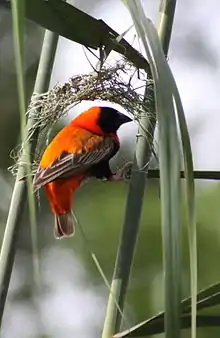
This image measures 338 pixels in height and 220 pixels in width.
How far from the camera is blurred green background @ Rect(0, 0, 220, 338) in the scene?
2246 millimetres

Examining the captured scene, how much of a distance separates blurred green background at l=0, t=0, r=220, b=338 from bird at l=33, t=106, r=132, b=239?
3.66 feet

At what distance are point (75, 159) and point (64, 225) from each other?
0.24ft

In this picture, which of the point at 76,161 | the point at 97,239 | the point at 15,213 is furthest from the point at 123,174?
the point at 97,239

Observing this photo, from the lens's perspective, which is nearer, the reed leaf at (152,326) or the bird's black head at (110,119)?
the reed leaf at (152,326)

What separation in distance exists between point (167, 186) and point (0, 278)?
0.95ft

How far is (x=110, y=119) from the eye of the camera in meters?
0.77

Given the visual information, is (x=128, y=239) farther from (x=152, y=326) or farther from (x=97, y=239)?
(x=97, y=239)

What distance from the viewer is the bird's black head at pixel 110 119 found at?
0.77m

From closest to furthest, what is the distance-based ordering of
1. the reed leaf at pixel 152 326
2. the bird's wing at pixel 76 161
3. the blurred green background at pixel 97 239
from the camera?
the reed leaf at pixel 152 326
the bird's wing at pixel 76 161
the blurred green background at pixel 97 239

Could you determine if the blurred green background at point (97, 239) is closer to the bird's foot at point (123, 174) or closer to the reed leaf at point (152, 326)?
the bird's foot at point (123, 174)

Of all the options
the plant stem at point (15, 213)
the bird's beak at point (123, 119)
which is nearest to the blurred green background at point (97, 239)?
the bird's beak at point (123, 119)

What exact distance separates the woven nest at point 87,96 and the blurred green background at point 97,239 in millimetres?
1162

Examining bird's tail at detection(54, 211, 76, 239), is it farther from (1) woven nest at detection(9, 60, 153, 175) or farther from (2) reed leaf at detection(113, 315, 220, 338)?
(2) reed leaf at detection(113, 315, 220, 338)

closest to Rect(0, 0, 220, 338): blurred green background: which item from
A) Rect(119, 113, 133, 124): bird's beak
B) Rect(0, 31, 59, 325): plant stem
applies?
Rect(119, 113, 133, 124): bird's beak
